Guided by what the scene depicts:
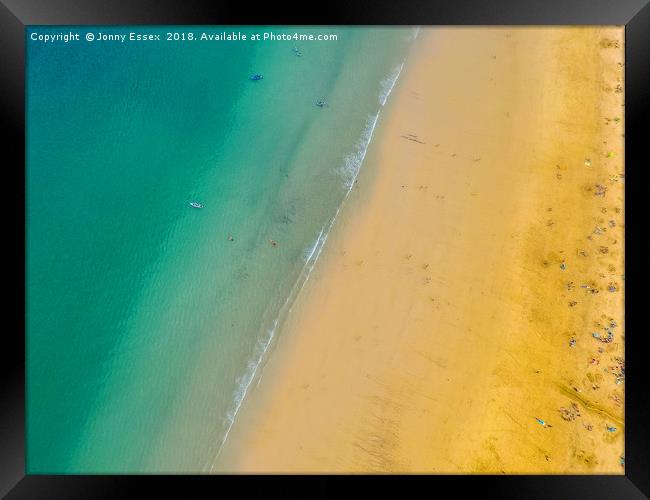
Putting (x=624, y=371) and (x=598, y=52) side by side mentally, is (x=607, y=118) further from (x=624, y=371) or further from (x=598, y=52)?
(x=624, y=371)

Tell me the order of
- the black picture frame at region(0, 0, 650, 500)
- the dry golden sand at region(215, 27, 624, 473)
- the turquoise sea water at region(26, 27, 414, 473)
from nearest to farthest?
the black picture frame at region(0, 0, 650, 500)
the dry golden sand at region(215, 27, 624, 473)
the turquoise sea water at region(26, 27, 414, 473)

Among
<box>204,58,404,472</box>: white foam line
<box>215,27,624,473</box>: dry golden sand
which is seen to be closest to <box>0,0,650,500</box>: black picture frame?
<box>215,27,624,473</box>: dry golden sand

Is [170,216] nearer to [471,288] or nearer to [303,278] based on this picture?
[303,278]

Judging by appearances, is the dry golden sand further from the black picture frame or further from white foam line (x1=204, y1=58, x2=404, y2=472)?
the black picture frame

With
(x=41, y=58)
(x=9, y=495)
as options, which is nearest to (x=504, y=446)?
(x=9, y=495)

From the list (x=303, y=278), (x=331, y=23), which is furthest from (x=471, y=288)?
(x=331, y=23)

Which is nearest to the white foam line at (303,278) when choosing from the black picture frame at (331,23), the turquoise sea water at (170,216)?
the turquoise sea water at (170,216)

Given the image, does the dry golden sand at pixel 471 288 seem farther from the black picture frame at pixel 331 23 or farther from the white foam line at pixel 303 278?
the black picture frame at pixel 331 23
